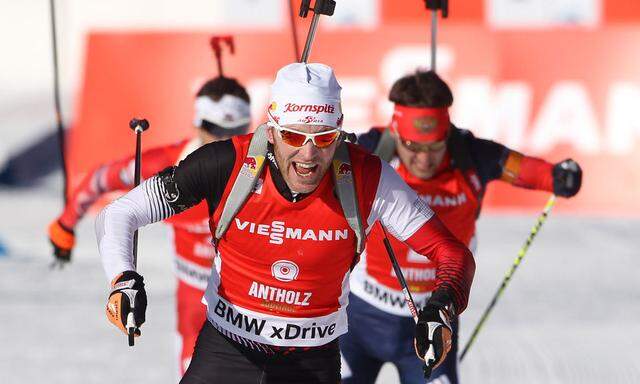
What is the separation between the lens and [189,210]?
5.74 m

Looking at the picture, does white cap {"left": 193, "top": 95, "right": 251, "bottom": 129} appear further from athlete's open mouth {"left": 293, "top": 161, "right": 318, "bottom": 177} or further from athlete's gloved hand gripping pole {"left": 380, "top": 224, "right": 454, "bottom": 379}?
athlete's gloved hand gripping pole {"left": 380, "top": 224, "right": 454, "bottom": 379}

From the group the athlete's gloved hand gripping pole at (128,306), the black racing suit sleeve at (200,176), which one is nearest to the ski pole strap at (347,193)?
the black racing suit sleeve at (200,176)

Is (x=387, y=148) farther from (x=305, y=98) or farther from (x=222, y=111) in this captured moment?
(x=305, y=98)

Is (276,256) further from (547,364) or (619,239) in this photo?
(619,239)

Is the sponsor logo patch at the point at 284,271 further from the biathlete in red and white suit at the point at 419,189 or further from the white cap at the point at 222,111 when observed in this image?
the white cap at the point at 222,111

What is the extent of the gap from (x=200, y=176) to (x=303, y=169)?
0.34 meters

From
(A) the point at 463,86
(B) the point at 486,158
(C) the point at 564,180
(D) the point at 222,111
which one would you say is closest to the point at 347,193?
(B) the point at 486,158

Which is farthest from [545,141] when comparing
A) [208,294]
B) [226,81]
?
[208,294]

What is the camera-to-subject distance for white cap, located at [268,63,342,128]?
3.90 metres

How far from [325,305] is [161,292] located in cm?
475

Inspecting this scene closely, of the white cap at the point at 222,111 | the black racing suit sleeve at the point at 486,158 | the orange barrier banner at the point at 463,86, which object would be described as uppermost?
the white cap at the point at 222,111

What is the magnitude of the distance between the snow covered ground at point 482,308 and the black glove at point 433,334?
3.11 m

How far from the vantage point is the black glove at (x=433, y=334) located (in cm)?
371

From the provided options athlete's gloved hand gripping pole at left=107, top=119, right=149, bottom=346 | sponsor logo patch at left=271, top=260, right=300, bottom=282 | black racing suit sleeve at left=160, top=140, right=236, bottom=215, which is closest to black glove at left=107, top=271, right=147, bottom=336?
athlete's gloved hand gripping pole at left=107, top=119, right=149, bottom=346
